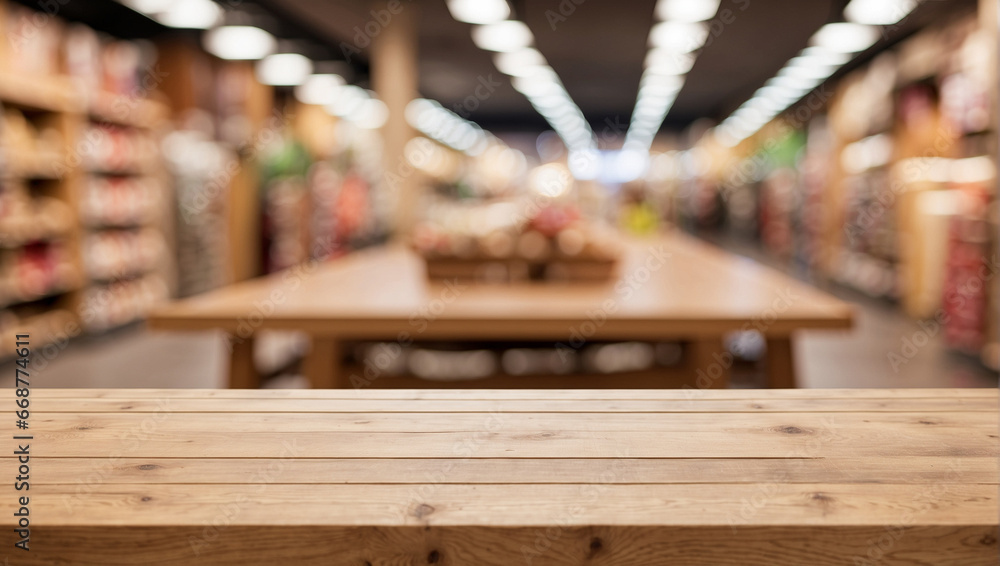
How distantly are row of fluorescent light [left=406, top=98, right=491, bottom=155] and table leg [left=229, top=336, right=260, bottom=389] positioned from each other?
1028 cm

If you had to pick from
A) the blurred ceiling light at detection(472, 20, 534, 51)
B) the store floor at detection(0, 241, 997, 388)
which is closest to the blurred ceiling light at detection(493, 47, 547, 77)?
the blurred ceiling light at detection(472, 20, 534, 51)

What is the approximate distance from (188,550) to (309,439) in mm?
305

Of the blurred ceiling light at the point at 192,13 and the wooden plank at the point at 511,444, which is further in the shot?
Result: the blurred ceiling light at the point at 192,13

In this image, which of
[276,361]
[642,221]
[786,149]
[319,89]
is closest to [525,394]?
[276,361]

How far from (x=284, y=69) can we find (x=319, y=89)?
1609 millimetres

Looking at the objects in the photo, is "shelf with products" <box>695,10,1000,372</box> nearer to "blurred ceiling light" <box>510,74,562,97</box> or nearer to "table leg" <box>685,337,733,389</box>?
"table leg" <box>685,337,733,389</box>

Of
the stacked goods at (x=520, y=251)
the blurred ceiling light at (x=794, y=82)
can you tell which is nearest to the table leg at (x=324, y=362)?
the stacked goods at (x=520, y=251)

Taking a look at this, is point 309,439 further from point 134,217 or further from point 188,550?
point 134,217

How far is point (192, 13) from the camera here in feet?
22.2

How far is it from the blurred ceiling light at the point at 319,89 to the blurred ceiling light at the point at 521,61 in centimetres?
231

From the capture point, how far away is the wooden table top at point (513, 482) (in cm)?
95

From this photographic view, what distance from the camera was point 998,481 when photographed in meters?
1.08

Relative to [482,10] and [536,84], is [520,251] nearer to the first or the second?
[482,10]

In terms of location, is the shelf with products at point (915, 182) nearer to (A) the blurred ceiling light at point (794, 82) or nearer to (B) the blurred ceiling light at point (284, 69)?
(A) the blurred ceiling light at point (794, 82)
